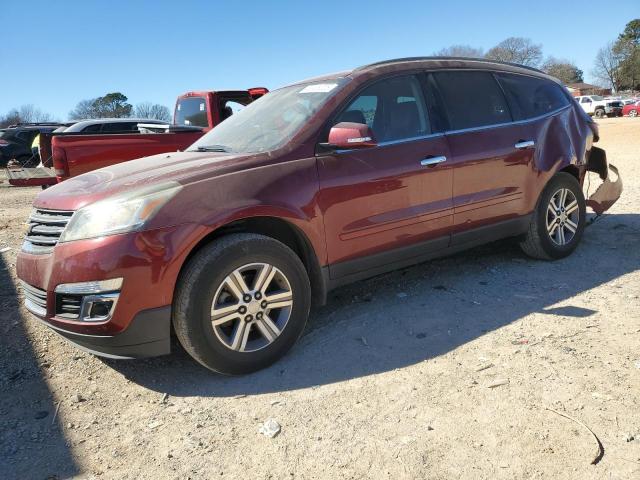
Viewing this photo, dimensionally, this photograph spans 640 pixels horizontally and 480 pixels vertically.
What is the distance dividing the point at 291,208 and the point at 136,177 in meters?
0.96

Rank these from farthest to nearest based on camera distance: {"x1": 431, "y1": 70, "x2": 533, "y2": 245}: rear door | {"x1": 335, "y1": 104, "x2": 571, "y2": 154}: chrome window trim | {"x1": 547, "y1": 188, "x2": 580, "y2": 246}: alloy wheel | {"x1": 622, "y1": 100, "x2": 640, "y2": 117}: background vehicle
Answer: {"x1": 622, "y1": 100, "x2": 640, "y2": 117}: background vehicle < {"x1": 547, "y1": 188, "x2": 580, "y2": 246}: alloy wheel < {"x1": 431, "y1": 70, "x2": 533, "y2": 245}: rear door < {"x1": 335, "y1": 104, "x2": 571, "y2": 154}: chrome window trim

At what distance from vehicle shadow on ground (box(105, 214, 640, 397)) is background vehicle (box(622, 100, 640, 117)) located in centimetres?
4205

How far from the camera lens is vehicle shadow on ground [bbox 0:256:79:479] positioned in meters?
2.35

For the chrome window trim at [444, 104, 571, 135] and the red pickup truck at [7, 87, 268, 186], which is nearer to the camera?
the chrome window trim at [444, 104, 571, 135]

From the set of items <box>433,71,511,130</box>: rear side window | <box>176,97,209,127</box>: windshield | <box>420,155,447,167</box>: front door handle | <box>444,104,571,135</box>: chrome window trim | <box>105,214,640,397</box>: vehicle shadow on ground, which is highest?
<box>176,97,209,127</box>: windshield

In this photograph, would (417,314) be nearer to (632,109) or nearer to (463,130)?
(463,130)

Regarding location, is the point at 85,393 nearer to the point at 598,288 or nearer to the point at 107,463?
the point at 107,463

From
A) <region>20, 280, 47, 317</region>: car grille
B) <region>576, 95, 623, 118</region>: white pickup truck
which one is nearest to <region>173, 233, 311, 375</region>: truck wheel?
<region>20, 280, 47, 317</region>: car grille

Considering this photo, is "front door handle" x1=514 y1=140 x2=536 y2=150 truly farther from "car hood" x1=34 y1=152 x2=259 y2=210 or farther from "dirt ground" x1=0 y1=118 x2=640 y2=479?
"car hood" x1=34 y1=152 x2=259 y2=210

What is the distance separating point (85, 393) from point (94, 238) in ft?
3.14

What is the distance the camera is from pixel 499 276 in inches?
176

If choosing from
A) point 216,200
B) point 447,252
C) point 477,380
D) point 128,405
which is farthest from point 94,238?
point 447,252

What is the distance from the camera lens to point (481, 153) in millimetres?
4074

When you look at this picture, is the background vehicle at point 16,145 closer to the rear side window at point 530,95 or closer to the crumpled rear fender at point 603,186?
the rear side window at point 530,95
